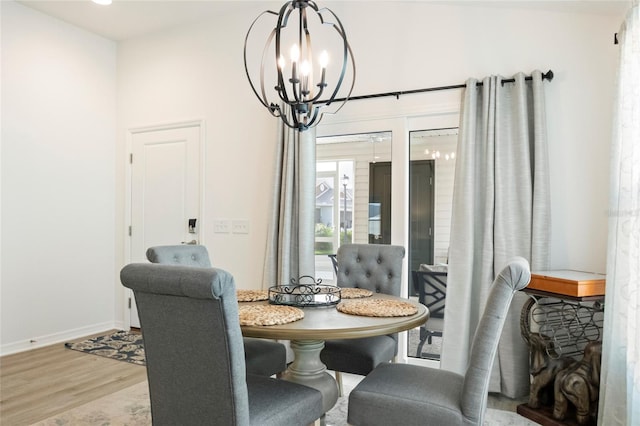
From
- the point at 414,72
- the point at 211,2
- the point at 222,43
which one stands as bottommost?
the point at 414,72

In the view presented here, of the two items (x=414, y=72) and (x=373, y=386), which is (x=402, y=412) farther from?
(x=414, y=72)

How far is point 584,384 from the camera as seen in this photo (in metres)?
2.43

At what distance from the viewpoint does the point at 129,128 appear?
474cm

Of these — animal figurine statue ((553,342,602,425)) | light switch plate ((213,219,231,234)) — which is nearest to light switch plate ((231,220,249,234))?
light switch plate ((213,219,231,234))

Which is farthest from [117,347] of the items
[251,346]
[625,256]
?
[625,256]

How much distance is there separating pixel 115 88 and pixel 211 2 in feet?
5.14

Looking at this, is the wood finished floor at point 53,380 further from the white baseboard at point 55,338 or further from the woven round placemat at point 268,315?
the woven round placemat at point 268,315

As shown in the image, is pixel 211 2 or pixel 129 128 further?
pixel 129 128

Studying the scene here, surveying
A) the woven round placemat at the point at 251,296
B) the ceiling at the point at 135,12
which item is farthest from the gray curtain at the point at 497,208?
the ceiling at the point at 135,12

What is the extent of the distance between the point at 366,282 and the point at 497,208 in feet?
3.16

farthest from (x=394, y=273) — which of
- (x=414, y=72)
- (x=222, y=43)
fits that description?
(x=222, y=43)

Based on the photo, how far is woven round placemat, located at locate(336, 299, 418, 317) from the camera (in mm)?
1931

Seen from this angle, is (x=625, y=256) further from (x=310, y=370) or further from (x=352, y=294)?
(x=310, y=370)

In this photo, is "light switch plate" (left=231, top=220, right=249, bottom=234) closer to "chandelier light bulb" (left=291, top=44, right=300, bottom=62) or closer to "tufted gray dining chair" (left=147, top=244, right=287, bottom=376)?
"tufted gray dining chair" (left=147, top=244, right=287, bottom=376)
